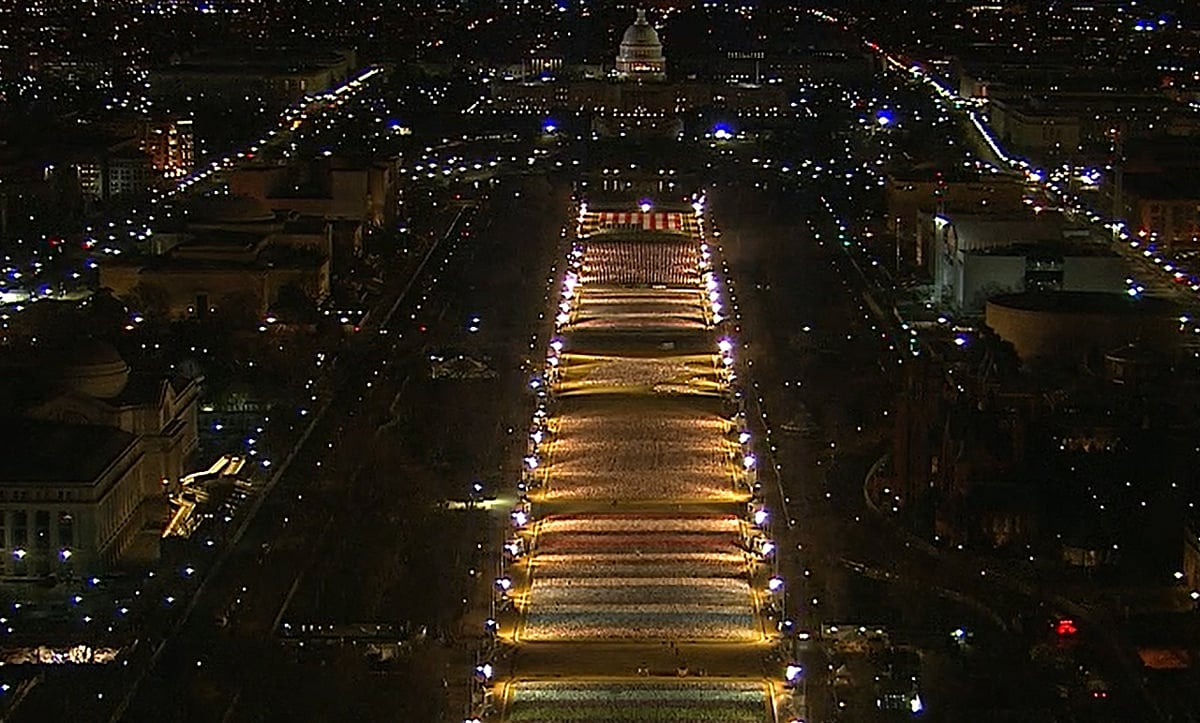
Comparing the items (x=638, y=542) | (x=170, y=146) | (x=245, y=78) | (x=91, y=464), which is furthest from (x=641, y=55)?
(x=91, y=464)

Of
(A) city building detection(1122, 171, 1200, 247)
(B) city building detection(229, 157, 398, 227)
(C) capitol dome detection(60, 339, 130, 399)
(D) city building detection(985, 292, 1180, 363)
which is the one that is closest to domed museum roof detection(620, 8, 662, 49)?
(B) city building detection(229, 157, 398, 227)

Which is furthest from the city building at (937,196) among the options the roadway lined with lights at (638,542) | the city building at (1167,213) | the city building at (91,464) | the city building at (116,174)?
the city building at (91,464)

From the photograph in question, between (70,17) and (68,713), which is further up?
(70,17)

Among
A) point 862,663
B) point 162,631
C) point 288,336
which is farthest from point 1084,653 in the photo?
point 288,336

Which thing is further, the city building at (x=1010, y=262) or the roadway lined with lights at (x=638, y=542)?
the city building at (x=1010, y=262)

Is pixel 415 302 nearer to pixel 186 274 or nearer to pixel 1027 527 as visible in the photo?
pixel 186 274

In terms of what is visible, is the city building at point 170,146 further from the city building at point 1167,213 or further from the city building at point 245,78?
the city building at point 1167,213

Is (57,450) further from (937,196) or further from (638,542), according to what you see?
(937,196)
